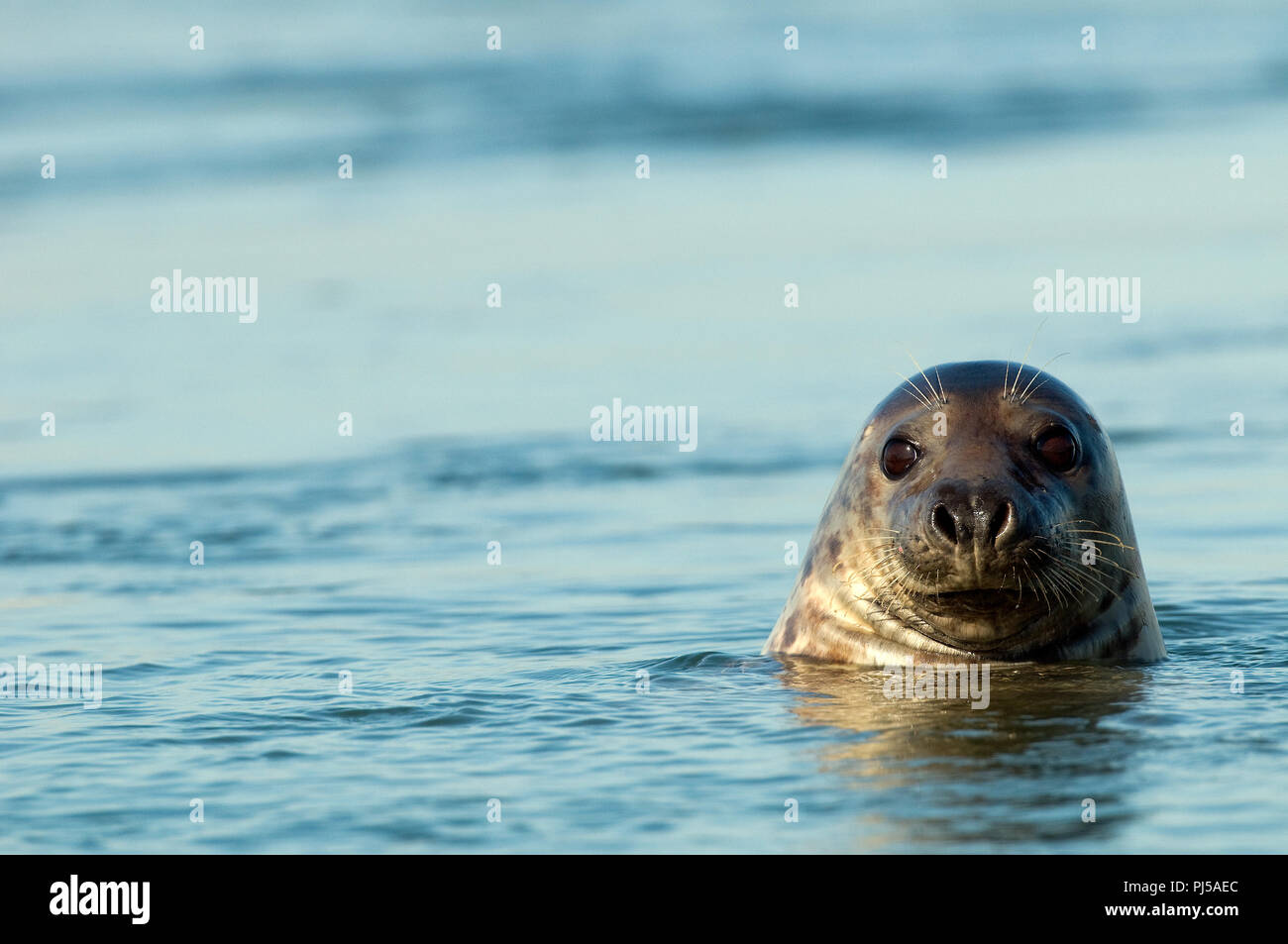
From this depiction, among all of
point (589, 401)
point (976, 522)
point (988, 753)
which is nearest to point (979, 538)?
point (976, 522)

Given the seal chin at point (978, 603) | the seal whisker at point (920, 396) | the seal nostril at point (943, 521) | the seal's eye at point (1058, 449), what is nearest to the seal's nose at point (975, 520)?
the seal nostril at point (943, 521)

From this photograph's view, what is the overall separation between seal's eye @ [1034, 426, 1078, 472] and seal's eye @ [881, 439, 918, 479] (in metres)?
0.43

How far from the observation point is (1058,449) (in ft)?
22.7

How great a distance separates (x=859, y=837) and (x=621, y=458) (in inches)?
321

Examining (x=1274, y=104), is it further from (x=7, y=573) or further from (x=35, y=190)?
(x=7, y=573)

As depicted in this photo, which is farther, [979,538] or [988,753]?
[979,538]

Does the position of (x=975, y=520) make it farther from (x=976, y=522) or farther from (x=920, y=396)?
(x=920, y=396)

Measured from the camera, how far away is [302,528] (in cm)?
1127

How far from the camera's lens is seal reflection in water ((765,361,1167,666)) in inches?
255

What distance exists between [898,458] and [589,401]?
22.5 feet

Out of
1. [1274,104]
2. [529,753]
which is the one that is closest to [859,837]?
[529,753]

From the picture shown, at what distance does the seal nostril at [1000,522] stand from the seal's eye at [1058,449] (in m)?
0.54

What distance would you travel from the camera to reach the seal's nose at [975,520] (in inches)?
252

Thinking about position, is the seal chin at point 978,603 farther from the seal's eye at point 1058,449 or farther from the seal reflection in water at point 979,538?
the seal's eye at point 1058,449
